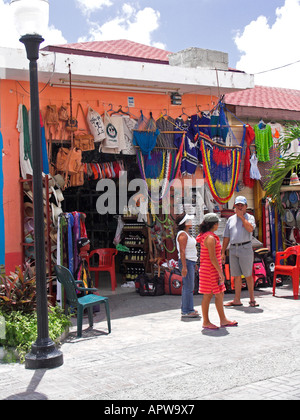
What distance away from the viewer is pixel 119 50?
16.5 m

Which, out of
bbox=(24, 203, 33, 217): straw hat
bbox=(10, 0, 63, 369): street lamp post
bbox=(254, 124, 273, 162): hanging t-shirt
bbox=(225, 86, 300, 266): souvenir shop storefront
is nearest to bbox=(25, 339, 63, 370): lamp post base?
bbox=(10, 0, 63, 369): street lamp post

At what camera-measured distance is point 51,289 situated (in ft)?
30.2

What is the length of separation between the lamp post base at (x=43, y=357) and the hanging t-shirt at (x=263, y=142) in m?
8.46

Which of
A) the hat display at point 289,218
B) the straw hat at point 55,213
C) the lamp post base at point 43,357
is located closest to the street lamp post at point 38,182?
the lamp post base at point 43,357

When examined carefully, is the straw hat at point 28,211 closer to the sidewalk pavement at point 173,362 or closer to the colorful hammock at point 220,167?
the sidewalk pavement at point 173,362

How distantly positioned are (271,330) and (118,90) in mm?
5741

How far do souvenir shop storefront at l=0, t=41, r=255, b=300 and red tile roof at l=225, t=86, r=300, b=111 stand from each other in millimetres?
1343

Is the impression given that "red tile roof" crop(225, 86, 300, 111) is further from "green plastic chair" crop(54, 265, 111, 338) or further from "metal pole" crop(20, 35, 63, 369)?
"metal pole" crop(20, 35, 63, 369)

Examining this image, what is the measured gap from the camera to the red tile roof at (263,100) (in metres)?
14.3

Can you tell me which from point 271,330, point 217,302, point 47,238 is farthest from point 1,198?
point 271,330

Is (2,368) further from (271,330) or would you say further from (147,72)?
(147,72)

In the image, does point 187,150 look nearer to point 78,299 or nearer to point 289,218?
point 289,218

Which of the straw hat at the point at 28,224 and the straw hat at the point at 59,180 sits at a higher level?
the straw hat at the point at 59,180

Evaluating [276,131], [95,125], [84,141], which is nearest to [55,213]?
[84,141]
